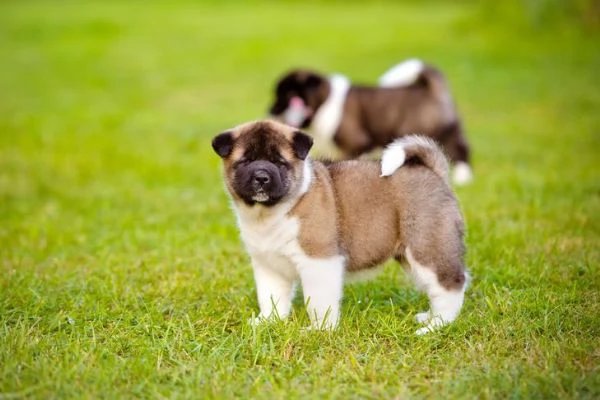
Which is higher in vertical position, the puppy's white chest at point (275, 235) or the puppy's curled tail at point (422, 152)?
the puppy's curled tail at point (422, 152)

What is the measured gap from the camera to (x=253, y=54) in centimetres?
1825

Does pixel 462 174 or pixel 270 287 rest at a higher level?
pixel 270 287

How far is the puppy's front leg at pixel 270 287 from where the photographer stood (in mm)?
4398

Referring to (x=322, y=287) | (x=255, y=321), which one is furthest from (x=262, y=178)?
(x=255, y=321)

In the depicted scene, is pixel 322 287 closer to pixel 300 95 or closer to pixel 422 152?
pixel 422 152

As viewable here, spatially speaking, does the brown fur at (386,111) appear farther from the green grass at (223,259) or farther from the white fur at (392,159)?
the white fur at (392,159)

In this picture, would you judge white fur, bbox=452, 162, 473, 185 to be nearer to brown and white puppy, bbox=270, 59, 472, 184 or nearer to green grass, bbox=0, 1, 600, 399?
brown and white puppy, bbox=270, 59, 472, 184

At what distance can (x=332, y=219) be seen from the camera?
429 cm

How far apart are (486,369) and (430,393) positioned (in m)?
0.35

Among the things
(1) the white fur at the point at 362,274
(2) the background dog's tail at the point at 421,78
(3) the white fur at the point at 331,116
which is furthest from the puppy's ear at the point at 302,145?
(2) the background dog's tail at the point at 421,78

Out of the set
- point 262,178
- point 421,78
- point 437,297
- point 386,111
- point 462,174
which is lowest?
point 462,174

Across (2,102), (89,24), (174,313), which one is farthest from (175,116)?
(89,24)

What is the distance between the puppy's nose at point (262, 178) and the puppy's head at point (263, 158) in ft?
0.06

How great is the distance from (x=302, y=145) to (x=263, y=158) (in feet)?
0.72
